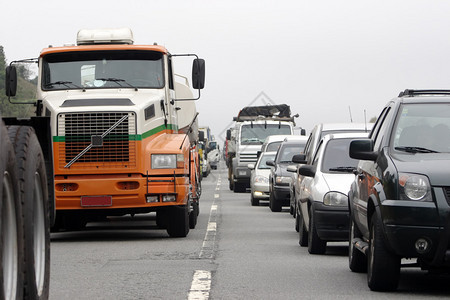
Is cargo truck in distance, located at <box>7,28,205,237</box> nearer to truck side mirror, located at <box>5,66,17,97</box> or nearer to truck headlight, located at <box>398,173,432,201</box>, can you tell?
truck side mirror, located at <box>5,66,17,97</box>

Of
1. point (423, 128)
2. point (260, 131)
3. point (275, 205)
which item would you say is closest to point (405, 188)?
point (423, 128)

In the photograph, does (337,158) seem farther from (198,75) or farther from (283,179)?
(283,179)

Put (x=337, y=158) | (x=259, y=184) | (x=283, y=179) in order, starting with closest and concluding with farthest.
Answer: (x=337, y=158), (x=283, y=179), (x=259, y=184)

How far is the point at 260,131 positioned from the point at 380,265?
109 feet

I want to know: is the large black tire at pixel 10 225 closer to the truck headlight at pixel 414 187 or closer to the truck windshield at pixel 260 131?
the truck headlight at pixel 414 187

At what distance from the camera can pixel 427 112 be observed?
10.1 m

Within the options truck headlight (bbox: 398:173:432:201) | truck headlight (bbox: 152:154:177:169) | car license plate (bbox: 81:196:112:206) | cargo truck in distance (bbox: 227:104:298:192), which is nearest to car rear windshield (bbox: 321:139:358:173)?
truck headlight (bbox: 152:154:177:169)

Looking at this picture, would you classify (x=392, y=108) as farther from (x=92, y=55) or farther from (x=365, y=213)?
(x=92, y=55)

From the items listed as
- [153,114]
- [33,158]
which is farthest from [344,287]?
[153,114]

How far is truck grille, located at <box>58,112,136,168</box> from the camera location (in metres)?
16.1

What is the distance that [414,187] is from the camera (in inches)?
344

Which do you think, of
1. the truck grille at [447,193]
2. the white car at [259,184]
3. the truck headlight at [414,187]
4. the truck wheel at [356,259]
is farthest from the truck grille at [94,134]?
the white car at [259,184]

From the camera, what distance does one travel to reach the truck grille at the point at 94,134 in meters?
16.1

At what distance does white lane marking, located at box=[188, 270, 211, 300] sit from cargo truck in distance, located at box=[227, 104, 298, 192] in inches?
1123
